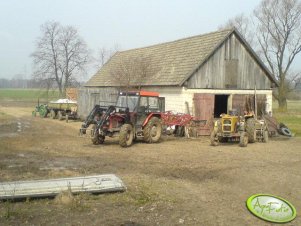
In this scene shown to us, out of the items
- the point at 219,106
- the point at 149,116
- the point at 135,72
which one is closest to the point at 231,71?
the point at 219,106

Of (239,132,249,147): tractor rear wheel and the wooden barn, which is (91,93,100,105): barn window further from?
(239,132,249,147): tractor rear wheel

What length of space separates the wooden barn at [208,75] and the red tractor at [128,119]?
131 inches

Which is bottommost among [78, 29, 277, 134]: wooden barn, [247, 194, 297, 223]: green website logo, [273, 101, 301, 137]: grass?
[247, 194, 297, 223]: green website logo

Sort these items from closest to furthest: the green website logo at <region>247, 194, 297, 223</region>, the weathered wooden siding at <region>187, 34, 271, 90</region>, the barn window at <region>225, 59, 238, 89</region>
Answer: the green website logo at <region>247, 194, 297, 223</region>
the weathered wooden siding at <region>187, 34, 271, 90</region>
the barn window at <region>225, 59, 238, 89</region>

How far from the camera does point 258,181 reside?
9.78 metres

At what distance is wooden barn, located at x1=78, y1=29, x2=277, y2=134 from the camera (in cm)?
2084

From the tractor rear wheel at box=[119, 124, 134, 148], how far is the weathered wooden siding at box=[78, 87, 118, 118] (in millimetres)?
11846

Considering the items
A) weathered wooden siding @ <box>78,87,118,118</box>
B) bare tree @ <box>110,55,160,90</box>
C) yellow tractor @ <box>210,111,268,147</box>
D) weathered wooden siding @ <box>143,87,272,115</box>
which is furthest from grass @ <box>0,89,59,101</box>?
yellow tractor @ <box>210,111,268,147</box>

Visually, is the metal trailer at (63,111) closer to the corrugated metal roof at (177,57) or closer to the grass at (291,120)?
the corrugated metal roof at (177,57)

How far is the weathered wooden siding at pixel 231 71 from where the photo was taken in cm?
2119

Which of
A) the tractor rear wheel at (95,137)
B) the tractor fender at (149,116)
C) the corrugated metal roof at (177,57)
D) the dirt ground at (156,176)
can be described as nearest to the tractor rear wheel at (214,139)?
the dirt ground at (156,176)

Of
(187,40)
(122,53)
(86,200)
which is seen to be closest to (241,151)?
(86,200)

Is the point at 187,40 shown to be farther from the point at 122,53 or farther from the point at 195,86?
the point at 122,53

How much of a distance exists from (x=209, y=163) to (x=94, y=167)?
343 cm
